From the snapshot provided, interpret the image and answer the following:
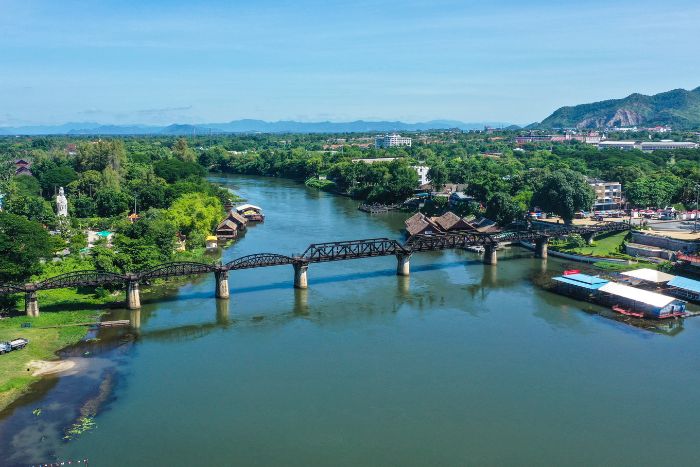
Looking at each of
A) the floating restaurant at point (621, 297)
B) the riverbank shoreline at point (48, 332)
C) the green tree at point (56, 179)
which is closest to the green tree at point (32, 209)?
the green tree at point (56, 179)

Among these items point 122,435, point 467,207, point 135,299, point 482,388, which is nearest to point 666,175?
point 467,207

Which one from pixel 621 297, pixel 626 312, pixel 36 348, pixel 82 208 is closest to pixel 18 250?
pixel 36 348

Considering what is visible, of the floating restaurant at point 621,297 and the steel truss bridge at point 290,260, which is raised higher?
the steel truss bridge at point 290,260

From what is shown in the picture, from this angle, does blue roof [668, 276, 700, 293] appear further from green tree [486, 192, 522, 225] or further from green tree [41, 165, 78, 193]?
green tree [41, 165, 78, 193]

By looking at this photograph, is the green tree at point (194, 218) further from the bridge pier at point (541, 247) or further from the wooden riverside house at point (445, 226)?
the bridge pier at point (541, 247)

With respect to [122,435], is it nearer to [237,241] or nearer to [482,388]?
[482,388]
